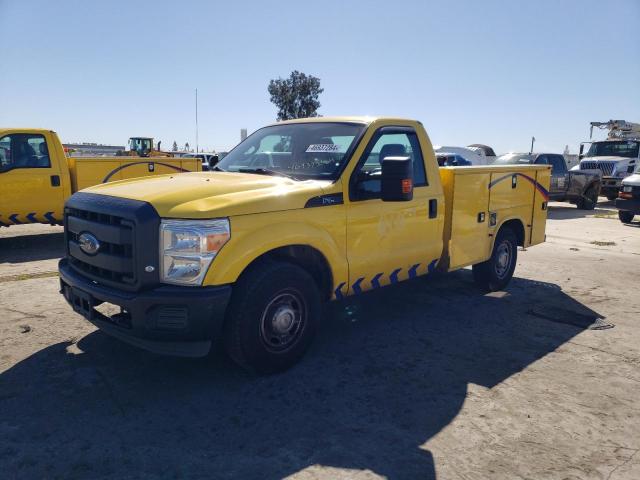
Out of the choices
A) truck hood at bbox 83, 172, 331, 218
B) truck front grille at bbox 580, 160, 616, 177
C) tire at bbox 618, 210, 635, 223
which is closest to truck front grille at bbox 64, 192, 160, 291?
truck hood at bbox 83, 172, 331, 218

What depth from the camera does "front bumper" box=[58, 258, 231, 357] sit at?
10.6 feet

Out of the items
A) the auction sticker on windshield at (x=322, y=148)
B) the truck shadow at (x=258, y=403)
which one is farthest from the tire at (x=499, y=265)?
the auction sticker on windshield at (x=322, y=148)

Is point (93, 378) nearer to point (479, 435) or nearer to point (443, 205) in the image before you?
point (479, 435)

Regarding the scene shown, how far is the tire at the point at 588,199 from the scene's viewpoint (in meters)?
17.5

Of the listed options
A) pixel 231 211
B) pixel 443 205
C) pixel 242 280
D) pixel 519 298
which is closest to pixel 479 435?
pixel 242 280

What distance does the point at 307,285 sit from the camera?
12.7ft

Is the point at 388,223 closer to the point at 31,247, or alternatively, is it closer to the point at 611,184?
the point at 31,247

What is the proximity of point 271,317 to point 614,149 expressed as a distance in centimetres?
2243

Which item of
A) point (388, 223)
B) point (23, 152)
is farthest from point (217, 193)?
point (23, 152)

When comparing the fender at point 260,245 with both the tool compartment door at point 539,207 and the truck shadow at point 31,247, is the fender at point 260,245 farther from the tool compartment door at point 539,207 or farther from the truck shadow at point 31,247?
the truck shadow at point 31,247

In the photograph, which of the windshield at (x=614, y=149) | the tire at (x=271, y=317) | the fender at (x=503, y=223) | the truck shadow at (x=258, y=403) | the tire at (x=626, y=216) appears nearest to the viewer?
the truck shadow at (x=258, y=403)

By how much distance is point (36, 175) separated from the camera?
8.66 m

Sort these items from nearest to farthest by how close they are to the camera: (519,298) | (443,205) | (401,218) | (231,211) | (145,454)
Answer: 1. (145,454)
2. (231,211)
3. (401,218)
4. (443,205)
5. (519,298)

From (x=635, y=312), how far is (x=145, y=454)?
538cm
